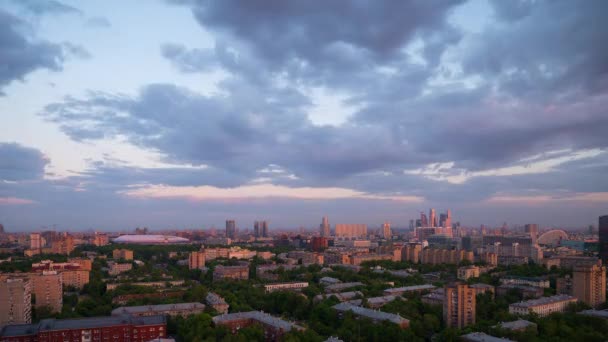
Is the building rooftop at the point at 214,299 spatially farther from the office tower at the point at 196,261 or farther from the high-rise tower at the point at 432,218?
the high-rise tower at the point at 432,218

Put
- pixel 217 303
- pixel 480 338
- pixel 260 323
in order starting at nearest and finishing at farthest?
pixel 480 338 → pixel 260 323 → pixel 217 303

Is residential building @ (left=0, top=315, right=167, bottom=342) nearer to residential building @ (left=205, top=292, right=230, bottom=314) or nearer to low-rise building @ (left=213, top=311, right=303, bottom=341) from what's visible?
low-rise building @ (left=213, top=311, right=303, bottom=341)

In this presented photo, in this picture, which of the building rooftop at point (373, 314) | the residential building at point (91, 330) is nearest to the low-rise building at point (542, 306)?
the building rooftop at point (373, 314)

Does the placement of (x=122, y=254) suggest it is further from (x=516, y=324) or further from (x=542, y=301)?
(x=516, y=324)

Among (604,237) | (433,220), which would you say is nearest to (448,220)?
(433,220)

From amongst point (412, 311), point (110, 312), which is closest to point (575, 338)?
point (412, 311)

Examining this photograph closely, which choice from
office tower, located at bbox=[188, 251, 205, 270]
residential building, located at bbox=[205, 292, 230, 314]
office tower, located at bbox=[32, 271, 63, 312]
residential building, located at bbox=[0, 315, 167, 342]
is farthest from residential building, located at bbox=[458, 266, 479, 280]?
office tower, located at bbox=[32, 271, 63, 312]

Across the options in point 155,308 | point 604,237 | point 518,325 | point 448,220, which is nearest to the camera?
point 518,325
